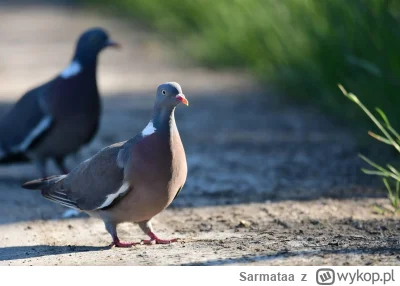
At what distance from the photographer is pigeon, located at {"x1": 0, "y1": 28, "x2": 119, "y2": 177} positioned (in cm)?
627

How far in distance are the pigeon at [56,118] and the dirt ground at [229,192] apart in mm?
317

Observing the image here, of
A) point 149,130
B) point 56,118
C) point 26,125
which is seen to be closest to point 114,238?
point 149,130

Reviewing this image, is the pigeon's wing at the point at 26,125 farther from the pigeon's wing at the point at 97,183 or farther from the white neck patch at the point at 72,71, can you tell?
the pigeon's wing at the point at 97,183

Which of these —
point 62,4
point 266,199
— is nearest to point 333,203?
point 266,199

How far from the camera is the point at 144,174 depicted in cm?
437

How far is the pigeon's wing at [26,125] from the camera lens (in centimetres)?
632

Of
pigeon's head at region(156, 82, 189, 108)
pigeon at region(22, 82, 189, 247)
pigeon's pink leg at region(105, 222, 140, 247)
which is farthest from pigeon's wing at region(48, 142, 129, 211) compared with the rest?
pigeon's head at region(156, 82, 189, 108)

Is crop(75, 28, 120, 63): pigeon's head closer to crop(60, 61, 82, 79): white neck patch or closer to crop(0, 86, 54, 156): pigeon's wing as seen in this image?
crop(60, 61, 82, 79): white neck patch

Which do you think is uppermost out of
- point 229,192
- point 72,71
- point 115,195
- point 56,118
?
point 72,71

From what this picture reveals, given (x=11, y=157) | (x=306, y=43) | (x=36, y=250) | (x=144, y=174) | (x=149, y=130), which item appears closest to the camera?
(x=144, y=174)

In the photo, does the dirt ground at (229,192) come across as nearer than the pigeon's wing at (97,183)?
Yes

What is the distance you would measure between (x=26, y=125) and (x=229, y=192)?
157 centimetres

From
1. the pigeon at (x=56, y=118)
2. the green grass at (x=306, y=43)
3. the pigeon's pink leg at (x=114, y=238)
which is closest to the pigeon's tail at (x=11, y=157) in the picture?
the pigeon at (x=56, y=118)

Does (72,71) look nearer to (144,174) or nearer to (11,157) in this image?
(11,157)
